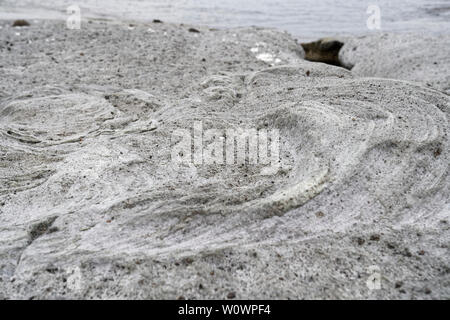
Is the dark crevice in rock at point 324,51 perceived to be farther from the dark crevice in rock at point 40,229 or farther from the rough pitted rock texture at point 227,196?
the dark crevice in rock at point 40,229

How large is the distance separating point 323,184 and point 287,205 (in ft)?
1.35

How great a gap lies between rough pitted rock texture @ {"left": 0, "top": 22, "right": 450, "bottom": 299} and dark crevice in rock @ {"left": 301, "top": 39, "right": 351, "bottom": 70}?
3143 mm

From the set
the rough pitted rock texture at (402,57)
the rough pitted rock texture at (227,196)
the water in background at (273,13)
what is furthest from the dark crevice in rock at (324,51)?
the rough pitted rock texture at (227,196)

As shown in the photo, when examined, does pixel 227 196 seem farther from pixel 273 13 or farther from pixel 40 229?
pixel 273 13

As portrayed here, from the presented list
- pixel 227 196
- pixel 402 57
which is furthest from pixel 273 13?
pixel 227 196

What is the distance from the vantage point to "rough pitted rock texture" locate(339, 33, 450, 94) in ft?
19.1

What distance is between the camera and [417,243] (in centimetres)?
265

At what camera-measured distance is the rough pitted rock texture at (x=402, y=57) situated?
5.81 meters

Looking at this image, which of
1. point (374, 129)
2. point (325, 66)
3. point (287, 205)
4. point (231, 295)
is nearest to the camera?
point (231, 295)

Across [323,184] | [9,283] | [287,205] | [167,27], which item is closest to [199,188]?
[287,205]

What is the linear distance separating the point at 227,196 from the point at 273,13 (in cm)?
1030

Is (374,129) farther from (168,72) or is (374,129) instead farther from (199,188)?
(168,72)

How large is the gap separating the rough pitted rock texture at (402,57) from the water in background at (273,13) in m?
2.01

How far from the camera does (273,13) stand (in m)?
11.9
